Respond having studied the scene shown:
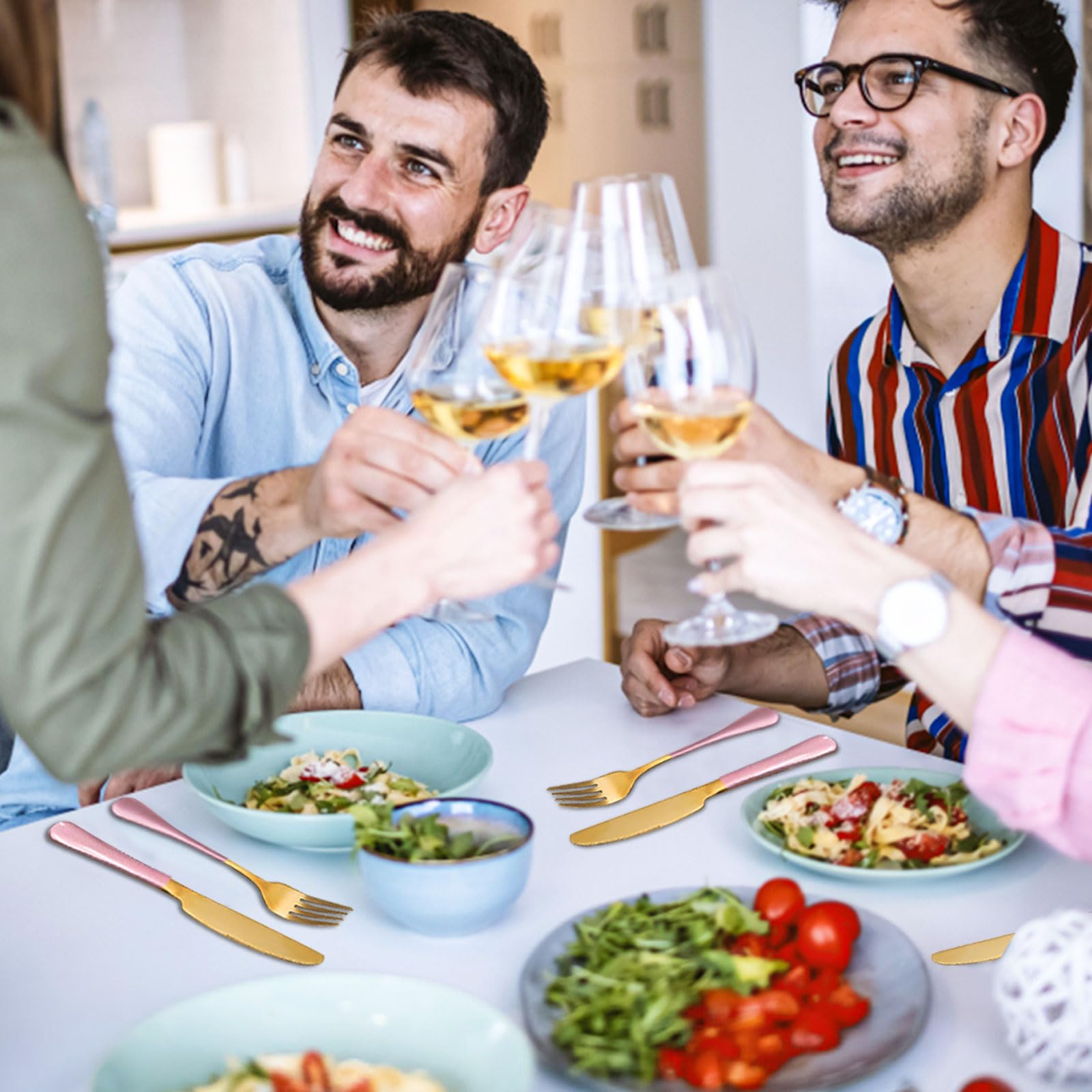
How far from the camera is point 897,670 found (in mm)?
1756

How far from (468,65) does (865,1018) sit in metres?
1.44

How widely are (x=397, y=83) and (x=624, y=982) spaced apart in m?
1.37

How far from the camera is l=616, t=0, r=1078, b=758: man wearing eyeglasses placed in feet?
5.76

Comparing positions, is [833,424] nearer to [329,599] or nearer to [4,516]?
[329,599]

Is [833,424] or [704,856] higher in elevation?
[833,424]

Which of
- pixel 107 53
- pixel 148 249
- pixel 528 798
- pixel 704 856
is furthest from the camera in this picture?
pixel 107 53

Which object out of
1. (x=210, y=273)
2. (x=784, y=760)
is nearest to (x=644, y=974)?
(x=784, y=760)

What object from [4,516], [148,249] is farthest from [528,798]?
[148,249]

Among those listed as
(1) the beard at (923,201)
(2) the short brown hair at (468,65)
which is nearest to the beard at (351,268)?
(2) the short brown hair at (468,65)

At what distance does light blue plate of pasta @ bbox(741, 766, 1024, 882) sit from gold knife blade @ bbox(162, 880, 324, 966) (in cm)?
39

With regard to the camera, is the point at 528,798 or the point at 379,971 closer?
the point at 379,971

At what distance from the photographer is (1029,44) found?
6.39ft

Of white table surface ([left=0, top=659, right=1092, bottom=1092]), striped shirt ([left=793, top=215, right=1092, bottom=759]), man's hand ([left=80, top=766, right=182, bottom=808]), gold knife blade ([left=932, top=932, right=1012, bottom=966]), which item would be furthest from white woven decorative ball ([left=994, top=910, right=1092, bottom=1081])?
man's hand ([left=80, top=766, right=182, bottom=808])

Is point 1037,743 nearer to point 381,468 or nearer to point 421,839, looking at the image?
point 421,839
